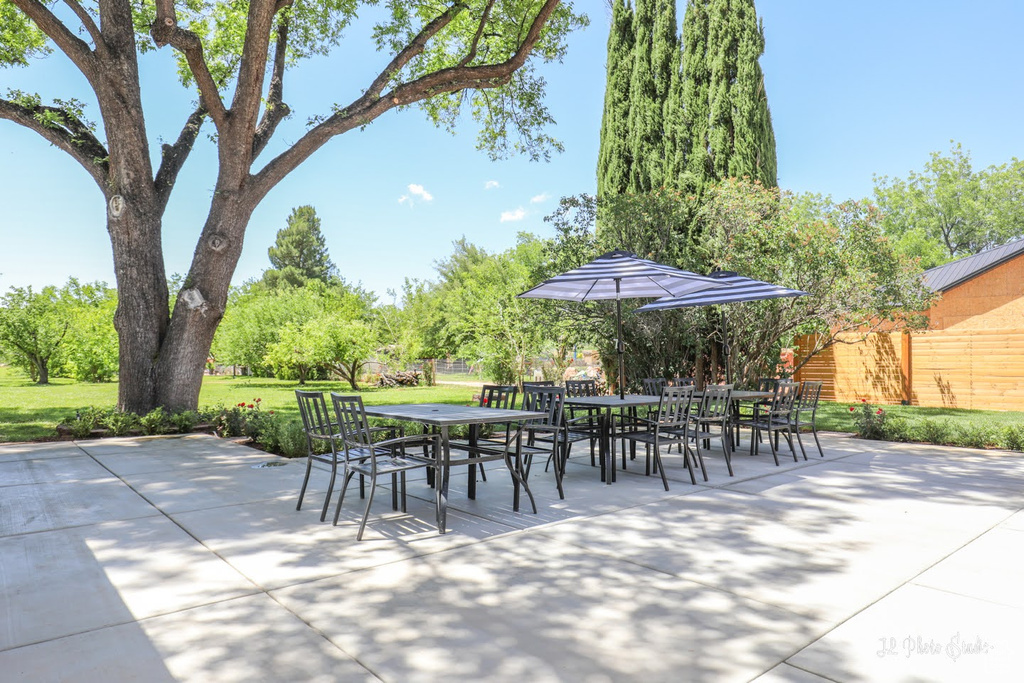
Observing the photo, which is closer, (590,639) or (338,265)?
(590,639)

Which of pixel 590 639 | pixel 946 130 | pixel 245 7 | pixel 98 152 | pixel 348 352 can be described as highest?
pixel 946 130

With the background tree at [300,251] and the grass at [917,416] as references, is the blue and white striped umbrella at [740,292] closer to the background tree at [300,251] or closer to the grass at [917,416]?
the grass at [917,416]

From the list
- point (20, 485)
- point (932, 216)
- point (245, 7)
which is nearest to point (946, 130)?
point (932, 216)

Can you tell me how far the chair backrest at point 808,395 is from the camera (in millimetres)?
7574

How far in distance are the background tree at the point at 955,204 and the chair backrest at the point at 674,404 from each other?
43391 millimetres

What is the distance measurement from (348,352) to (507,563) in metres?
19.0

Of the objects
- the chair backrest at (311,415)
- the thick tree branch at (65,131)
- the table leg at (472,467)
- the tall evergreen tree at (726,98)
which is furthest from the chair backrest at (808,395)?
the thick tree branch at (65,131)

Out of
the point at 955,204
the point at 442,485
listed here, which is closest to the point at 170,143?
the point at 442,485

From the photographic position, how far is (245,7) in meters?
12.5

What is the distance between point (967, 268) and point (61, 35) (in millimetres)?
27066

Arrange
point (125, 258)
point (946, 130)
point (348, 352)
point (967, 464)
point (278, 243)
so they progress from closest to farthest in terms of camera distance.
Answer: point (967, 464) → point (125, 258) → point (348, 352) → point (946, 130) → point (278, 243)

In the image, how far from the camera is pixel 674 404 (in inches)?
243

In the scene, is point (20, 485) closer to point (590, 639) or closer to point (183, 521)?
point (183, 521)

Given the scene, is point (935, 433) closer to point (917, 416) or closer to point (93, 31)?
point (917, 416)
